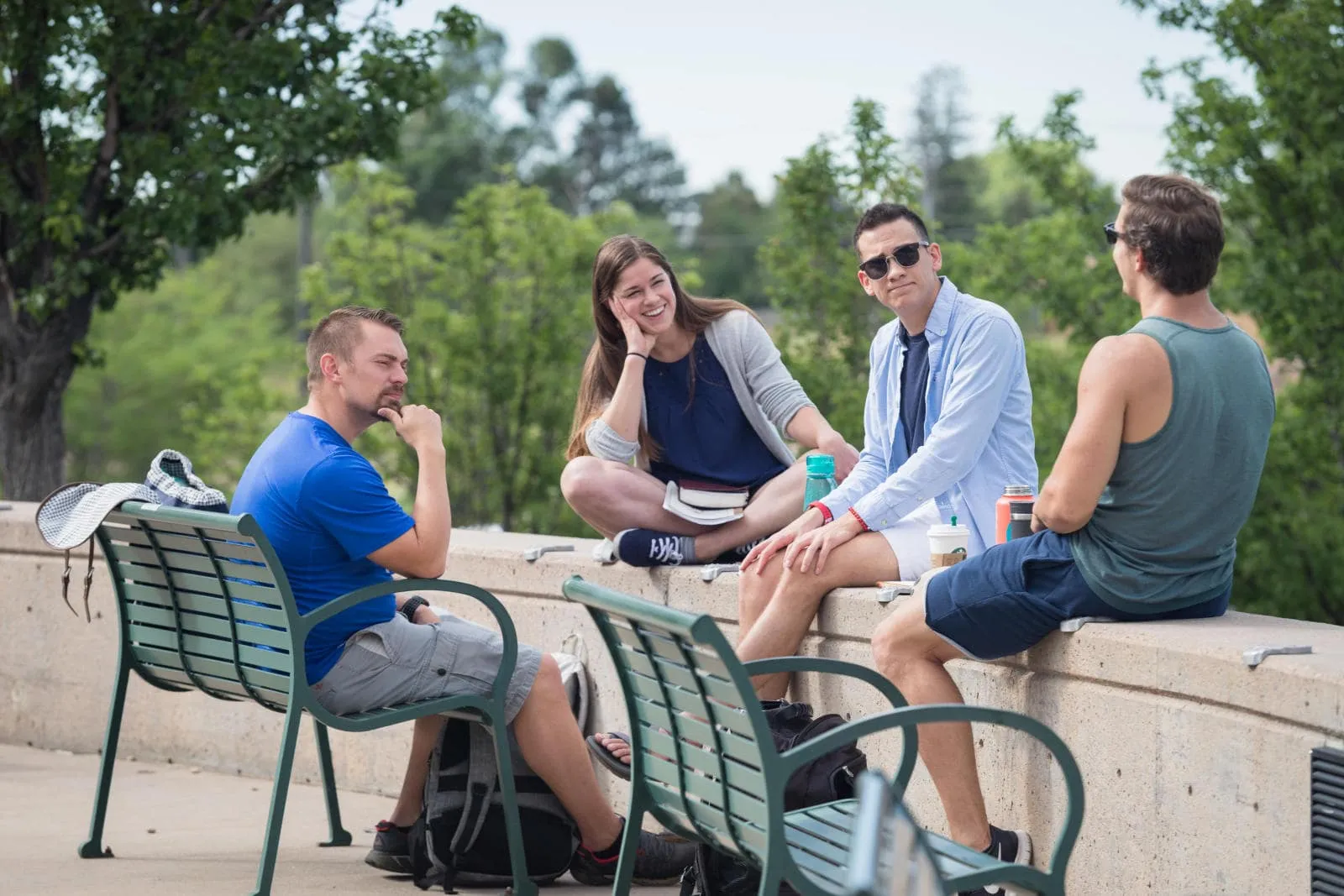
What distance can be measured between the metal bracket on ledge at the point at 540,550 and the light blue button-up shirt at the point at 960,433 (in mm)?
1135

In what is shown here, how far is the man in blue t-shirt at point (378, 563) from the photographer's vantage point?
4.59 meters

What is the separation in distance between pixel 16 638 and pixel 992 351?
14.0 ft

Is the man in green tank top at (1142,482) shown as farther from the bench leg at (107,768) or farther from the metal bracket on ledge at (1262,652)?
the bench leg at (107,768)

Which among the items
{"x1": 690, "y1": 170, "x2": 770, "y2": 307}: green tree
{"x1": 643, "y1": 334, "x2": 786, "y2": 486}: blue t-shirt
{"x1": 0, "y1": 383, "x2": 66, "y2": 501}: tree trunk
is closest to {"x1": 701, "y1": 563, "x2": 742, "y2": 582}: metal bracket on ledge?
{"x1": 643, "y1": 334, "x2": 786, "y2": 486}: blue t-shirt

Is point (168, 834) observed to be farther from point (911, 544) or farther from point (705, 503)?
point (911, 544)

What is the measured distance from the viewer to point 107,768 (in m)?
5.12

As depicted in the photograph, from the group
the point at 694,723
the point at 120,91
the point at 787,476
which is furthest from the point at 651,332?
the point at 120,91

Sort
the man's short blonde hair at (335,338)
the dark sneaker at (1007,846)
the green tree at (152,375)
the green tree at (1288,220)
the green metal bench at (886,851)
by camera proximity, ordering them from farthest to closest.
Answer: the green tree at (152,375)
the green tree at (1288,220)
the man's short blonde hair at (335,338)
the dark sneaker at (1007,846)
the green metal bench at (886,851)

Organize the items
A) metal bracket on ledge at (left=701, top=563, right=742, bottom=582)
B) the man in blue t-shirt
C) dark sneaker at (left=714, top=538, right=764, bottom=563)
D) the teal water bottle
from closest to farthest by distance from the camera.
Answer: the man in blue t-shirt < metal bracket on ledge at (left=701, top=563, right=742, bottom=582) < the teal water bottle < dark sneaker at (left=714, top=538, right=764, bottom=563)

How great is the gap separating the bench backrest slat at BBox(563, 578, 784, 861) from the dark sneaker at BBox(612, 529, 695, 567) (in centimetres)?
185

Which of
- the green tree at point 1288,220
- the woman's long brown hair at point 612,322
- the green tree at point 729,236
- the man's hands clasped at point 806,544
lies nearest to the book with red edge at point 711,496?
the woman's long brown hair at point 612,322

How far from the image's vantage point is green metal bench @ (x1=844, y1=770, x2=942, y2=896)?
171 centimetres

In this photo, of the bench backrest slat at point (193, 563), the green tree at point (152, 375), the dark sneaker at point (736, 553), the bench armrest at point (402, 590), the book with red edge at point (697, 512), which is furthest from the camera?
the green tree at point (152, 375)

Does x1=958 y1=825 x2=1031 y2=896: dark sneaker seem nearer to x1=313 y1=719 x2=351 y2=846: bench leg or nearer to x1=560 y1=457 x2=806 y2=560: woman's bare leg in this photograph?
x1=560 y1=457 x2=806 y2=560: woman's bare leg
